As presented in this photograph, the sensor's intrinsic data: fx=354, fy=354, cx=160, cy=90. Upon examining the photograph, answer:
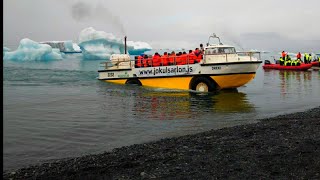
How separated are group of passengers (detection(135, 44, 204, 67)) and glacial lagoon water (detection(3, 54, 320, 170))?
1.28m

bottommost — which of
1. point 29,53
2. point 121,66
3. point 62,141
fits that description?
point 62,141

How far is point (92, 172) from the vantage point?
4512 mm

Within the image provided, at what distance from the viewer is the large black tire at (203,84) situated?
588 inches

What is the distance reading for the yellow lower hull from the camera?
47.9 feet

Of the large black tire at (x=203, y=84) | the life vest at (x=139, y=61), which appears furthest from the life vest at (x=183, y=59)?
the life vest at (x=139, y=61)

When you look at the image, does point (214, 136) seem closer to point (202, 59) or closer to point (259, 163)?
point (259, 163)

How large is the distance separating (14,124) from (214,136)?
A: 4.97m

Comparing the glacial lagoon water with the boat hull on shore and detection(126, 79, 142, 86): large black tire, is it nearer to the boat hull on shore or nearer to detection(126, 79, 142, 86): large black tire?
the boat hull on shore

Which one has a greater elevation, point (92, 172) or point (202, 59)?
point (202, 59)

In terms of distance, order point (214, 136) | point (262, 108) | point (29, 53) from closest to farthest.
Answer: point (214, 136)
point (262, 108)
point (29, 53)

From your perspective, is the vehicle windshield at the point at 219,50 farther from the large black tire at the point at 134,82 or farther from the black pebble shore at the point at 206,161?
the black pebble shore at the point at 206,161

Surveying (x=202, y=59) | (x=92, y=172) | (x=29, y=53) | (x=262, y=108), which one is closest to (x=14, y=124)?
(x=92, y=172)

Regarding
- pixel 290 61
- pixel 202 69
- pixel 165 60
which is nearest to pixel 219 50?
pixel 202 69

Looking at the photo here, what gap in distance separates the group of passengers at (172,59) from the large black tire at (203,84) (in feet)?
2.57
